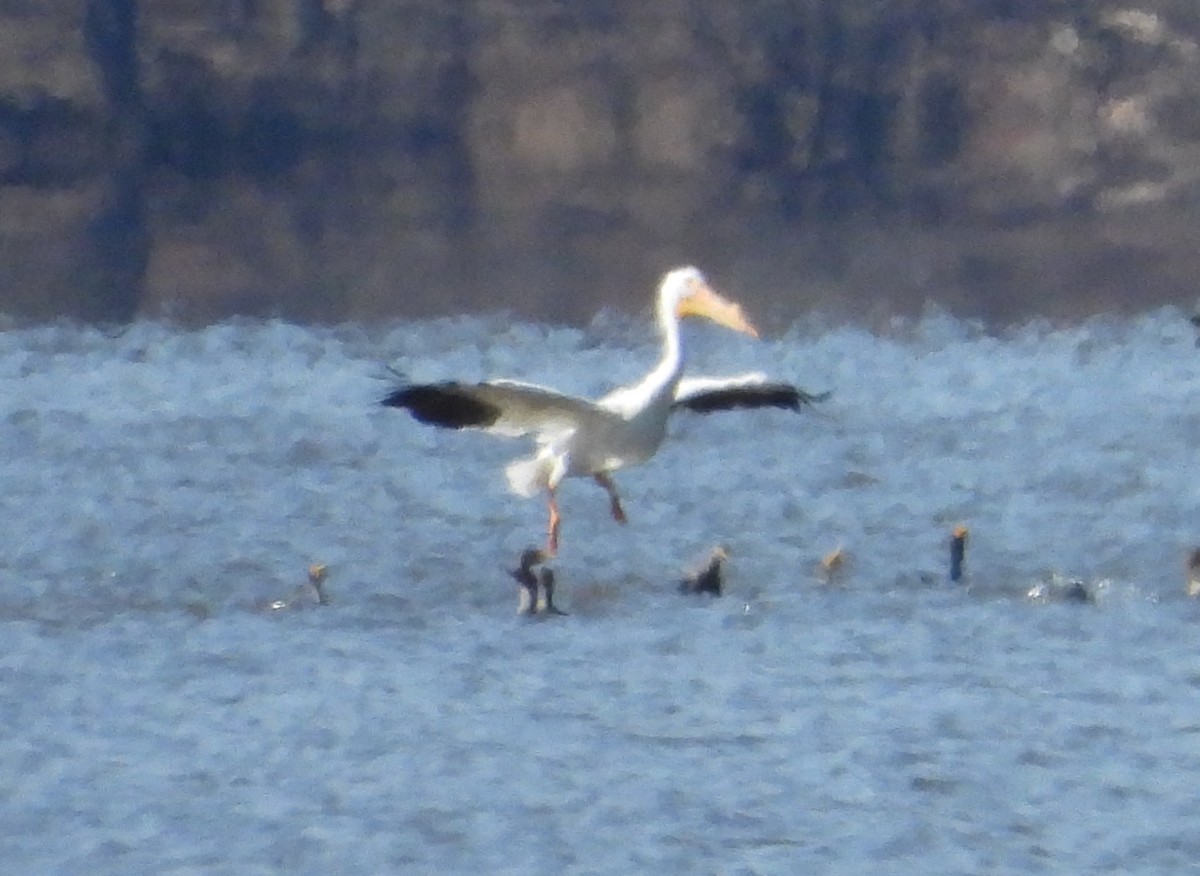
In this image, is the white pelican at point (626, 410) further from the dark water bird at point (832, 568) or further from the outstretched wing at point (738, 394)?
the dark water bird at point (832, 568)

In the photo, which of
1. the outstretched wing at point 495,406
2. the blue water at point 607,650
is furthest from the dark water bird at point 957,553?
the outstretched wing at point 495,406

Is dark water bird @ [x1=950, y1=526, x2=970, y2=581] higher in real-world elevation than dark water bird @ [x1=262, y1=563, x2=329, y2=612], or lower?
higher

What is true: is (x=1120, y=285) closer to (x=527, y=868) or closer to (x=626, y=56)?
(x=626, y=56)

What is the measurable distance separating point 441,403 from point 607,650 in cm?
151

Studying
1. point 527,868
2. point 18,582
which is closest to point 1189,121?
point 18,582

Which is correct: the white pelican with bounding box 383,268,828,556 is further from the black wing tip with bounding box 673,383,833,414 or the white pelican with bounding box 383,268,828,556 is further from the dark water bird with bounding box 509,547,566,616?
the dark water bird with bounding box 509,547,566,616

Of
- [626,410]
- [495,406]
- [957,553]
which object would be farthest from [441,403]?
[957,553]

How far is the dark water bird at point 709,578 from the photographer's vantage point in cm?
1502

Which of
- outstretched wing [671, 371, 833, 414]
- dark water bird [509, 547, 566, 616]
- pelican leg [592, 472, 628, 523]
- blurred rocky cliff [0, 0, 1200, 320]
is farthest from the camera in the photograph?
blurred rocky cliff [0, 0, 1200, 320]

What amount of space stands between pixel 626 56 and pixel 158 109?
6.34 meters

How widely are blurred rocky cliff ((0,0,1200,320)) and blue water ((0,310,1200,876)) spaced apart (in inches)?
486

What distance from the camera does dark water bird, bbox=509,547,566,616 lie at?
14.4 metres

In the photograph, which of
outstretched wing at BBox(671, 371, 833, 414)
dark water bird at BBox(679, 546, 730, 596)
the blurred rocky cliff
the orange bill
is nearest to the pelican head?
the orange bill

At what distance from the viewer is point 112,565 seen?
17016mm
